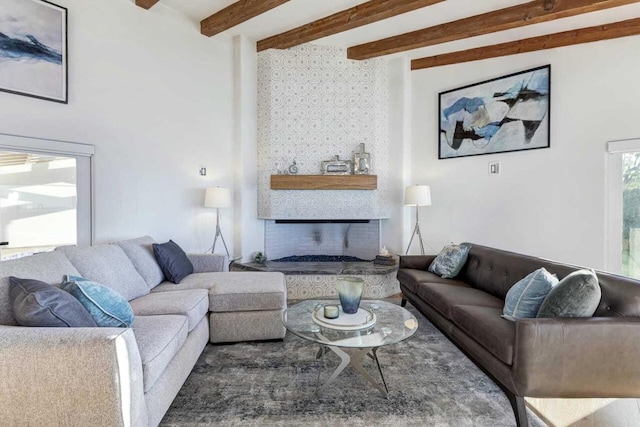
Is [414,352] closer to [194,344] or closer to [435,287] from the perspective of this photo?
[435,287]

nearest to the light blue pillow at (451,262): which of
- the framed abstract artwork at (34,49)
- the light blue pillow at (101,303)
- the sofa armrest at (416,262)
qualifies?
the sofa armrest at (416,262)

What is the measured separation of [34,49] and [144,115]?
98cm

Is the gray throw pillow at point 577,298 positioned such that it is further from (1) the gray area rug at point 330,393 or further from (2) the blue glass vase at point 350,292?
(2) the blue glass vase at point 350,292

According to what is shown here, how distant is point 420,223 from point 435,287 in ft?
6.24

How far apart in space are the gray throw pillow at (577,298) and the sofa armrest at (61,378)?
7.28 ft

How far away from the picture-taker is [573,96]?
11.9 feet

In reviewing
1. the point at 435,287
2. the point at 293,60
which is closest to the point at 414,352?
the point at 435,287

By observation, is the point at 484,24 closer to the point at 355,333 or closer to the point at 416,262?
the point at 416,262

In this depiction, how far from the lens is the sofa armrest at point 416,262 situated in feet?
12.5

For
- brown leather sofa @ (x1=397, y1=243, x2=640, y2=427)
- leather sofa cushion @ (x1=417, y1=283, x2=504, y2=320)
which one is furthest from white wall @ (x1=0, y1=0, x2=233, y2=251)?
brown leather sofa @ (x1=397, y1=243, x2=640, y2=427)

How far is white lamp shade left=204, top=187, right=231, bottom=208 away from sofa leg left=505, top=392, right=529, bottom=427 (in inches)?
126

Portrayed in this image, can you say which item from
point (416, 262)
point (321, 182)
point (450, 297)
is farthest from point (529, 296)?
point (321, 182)

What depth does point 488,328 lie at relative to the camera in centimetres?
204

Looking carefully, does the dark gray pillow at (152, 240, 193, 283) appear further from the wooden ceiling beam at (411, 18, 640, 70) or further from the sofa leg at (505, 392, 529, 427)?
the wooden ceiling beam at (411, 18, 640, 70)
